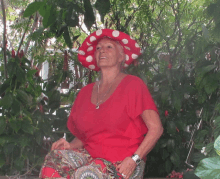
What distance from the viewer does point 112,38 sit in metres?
1.68

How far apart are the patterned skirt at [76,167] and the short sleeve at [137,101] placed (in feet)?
0.86

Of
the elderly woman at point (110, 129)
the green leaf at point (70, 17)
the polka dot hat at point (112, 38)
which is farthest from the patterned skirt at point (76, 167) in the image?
the green leaf at point (70, 17)

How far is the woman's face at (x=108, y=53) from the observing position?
5.34 ft

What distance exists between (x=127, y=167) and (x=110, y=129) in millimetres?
214

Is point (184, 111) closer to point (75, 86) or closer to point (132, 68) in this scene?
point (132, 68)

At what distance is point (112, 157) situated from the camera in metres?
1.47

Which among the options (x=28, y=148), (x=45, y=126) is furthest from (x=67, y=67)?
(x=28, y=148)

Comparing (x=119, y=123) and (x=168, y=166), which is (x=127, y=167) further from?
(x=168, y=166)

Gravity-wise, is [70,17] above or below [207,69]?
above

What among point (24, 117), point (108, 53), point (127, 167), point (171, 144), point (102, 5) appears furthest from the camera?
point (171, 144)

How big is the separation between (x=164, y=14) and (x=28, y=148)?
1.45 m

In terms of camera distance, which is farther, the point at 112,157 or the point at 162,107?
the point at 162,107

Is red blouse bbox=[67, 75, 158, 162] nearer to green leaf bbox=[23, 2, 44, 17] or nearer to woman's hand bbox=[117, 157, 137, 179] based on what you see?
woman's hand bbox=[117, 157, 137, 179]

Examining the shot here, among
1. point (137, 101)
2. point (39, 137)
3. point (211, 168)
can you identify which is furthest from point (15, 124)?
point (211, 168)
